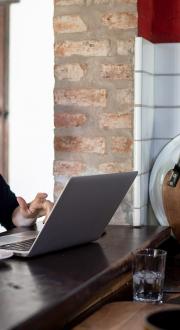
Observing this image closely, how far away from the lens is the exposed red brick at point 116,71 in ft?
7.34

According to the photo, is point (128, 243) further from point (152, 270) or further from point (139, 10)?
point (139, 10)

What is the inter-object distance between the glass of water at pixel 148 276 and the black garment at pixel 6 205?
2.29ft

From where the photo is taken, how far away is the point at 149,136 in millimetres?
2346

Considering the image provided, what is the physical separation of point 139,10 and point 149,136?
1.50ft

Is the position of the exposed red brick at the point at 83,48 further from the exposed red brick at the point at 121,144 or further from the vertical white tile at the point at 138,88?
the exposed red brick at the point at 121,144

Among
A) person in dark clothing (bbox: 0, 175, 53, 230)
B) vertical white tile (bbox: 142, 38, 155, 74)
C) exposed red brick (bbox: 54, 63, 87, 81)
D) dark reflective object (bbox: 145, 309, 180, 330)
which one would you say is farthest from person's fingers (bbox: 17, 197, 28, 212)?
dark reflective object (bbox: 145, 309, 180, 330)

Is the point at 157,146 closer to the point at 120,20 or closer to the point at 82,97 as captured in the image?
the point at 82,97

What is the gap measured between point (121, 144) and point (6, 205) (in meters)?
0.46

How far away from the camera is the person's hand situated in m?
1.93

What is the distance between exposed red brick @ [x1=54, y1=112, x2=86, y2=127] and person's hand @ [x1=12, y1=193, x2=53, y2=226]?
1.30 feet

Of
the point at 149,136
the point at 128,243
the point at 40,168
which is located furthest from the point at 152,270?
the point at 40,168

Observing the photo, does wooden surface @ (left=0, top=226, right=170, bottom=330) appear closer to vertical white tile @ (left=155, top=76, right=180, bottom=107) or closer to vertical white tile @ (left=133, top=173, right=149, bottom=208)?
vertical white tile @ (left=133, top=173, right=149, bottom=208)

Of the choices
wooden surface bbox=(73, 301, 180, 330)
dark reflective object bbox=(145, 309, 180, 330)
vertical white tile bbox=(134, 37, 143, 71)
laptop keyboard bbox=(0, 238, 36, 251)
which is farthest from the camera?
vertical white tile bbox=(134, 37, 143, 71)

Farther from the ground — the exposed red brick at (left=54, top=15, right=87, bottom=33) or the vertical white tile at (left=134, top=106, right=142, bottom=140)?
the exposed red brick at (left=54, top=15, right=87, bottom=33)
